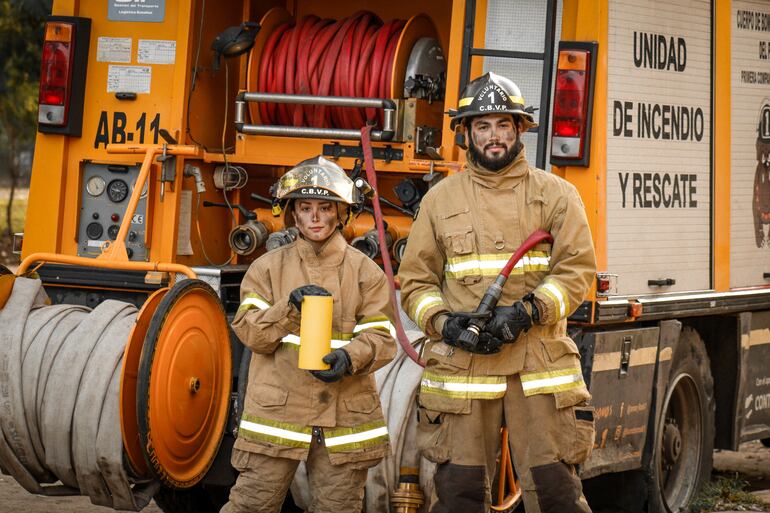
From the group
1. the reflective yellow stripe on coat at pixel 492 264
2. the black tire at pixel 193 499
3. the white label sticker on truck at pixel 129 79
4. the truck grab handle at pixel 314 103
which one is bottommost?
the black tire at pixel 193 499

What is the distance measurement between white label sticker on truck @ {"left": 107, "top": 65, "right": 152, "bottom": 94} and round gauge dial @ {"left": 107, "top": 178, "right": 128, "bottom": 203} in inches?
18.3

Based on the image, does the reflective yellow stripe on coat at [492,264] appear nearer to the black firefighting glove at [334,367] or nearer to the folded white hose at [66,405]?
the black firefighting glove at [334,367]

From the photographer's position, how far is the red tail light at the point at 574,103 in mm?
6660

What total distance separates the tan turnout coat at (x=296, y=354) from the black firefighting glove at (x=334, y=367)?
7cm

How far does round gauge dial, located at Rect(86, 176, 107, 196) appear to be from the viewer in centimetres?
731

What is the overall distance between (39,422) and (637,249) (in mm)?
2916

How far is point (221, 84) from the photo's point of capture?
7719mm

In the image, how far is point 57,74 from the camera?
288 inches

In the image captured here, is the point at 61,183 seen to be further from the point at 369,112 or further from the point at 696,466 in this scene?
the point at 696,466

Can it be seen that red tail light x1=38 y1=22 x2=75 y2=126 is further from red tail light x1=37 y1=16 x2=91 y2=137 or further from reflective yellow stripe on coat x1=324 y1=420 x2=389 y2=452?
reflective yellow stripe on coat x1=324 y1=420 x2=389 y2=452

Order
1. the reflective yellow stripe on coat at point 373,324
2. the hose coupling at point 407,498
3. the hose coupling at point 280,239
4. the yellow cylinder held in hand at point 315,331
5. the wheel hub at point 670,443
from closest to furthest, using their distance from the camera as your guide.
Result: the yellow cylinder held in hand at point 315,331 < the reflective yellow stripe on coat at point 373,324 < the hose coupling at point 407,498 < the hose coupling at point 280,239 < the wheel hub at point 670,443

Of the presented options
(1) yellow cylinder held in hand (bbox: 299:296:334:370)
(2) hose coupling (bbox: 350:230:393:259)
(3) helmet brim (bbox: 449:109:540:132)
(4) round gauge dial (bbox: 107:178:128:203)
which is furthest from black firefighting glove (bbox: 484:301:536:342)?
(4) round gauge dial (bbox: 107:178:128:203)

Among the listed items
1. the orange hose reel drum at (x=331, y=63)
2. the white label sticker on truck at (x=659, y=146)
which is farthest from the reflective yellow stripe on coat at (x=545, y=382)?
the orange hose reel drum at (x=331, y=63)

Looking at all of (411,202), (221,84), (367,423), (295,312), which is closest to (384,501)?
(367,423)
